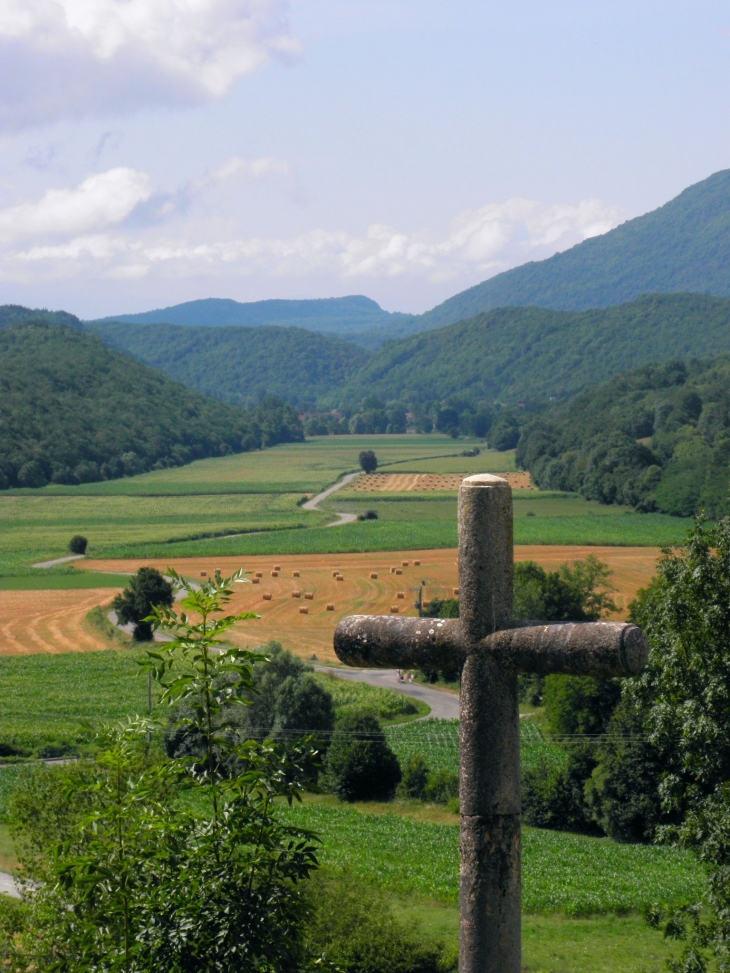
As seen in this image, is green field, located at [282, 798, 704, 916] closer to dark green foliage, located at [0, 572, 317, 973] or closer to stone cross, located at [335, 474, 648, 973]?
dark green foliage, located at [0, 572, 317, 973]

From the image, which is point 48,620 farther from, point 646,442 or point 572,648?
point 646,442

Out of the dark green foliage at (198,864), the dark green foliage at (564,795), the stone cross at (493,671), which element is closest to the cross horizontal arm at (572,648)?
the stone cross at (493,671)

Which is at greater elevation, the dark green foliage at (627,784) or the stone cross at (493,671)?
the stone cross at (493,671)

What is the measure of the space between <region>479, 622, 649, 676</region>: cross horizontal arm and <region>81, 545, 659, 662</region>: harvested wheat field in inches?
1898

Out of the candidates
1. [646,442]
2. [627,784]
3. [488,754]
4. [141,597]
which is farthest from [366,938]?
[646,442]

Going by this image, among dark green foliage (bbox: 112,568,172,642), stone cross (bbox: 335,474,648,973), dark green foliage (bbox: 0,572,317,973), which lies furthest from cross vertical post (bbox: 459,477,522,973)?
dark green foliage (bbox: 112,568,172,642)

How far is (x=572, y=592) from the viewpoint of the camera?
55000 millimetres

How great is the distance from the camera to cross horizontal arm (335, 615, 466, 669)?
5250mm

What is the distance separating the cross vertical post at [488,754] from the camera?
4910 mm

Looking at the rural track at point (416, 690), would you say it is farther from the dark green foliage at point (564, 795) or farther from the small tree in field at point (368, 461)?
the small tree in field at point (368, 461)

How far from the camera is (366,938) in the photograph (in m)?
20.2

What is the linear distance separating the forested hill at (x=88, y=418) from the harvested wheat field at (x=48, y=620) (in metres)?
66.8

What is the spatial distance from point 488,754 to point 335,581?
6647 centimetres

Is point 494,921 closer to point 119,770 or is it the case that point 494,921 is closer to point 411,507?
point 119,770
